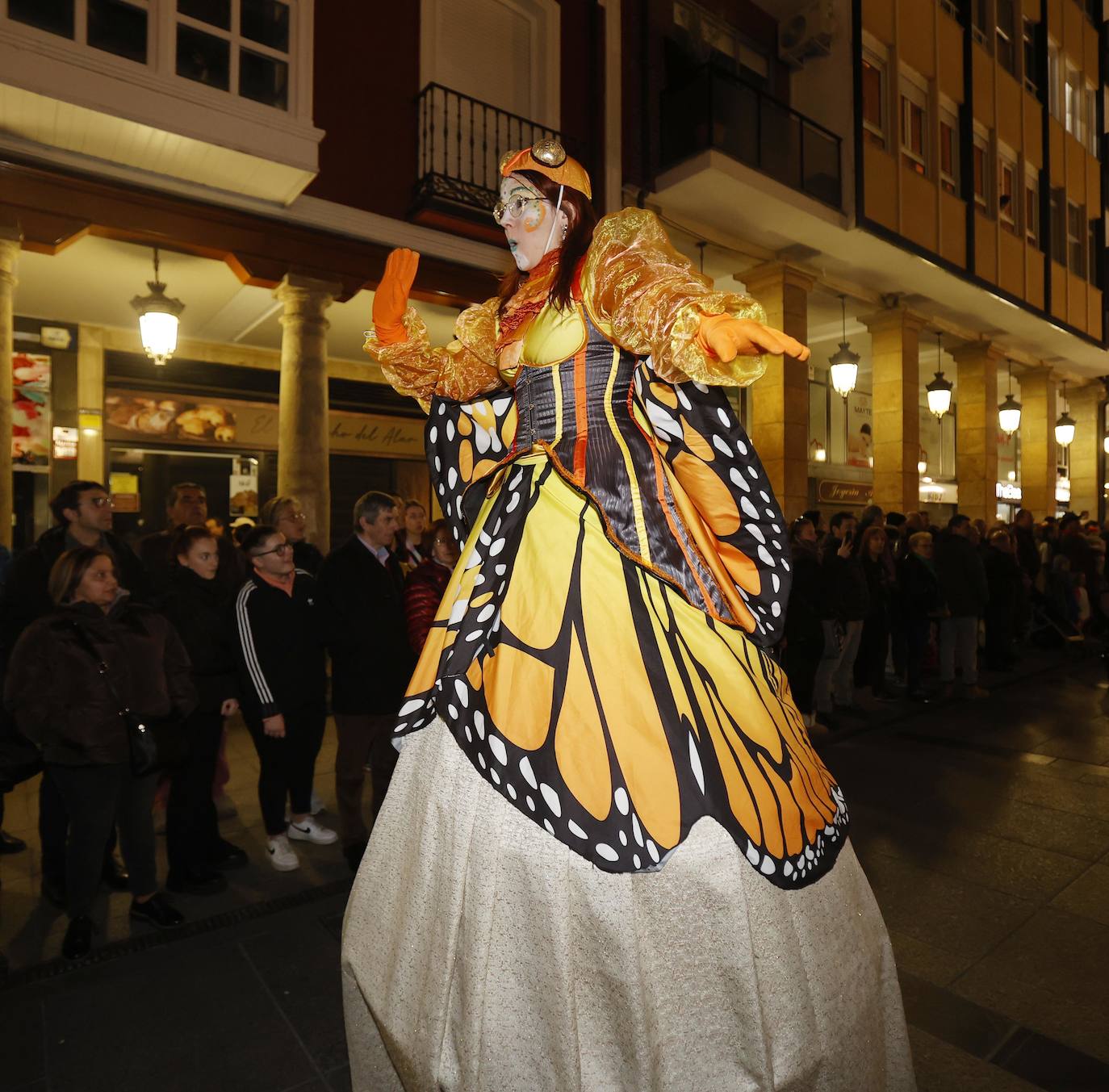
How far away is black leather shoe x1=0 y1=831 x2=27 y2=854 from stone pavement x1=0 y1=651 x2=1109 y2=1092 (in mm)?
94

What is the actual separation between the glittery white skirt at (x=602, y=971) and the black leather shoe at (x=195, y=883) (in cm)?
224

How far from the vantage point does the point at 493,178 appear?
9031 mm

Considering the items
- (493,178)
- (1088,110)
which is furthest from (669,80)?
(1088,110)

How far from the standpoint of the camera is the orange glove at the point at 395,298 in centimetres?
207

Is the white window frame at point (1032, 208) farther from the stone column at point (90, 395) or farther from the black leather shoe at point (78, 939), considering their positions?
the black leather shoe at point (78, 939)

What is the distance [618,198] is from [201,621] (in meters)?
7.90

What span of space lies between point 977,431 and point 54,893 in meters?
15.4

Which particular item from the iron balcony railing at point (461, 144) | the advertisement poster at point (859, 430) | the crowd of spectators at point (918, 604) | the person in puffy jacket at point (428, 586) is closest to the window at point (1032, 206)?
the advertisement poster at point (859, 430)

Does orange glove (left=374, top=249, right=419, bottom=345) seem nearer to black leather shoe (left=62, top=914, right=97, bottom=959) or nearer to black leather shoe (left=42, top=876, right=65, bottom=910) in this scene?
black leather shoe (left=62, top=914, right=97, bottom=959)

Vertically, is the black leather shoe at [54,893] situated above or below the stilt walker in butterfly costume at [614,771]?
below

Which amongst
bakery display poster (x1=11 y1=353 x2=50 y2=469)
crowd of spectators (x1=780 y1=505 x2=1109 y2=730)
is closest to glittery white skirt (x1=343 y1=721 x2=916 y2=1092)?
crowd of spectators (x1=780 y1=505 x2=1109 y2=730)

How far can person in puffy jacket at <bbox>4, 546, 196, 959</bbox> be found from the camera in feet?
9.80

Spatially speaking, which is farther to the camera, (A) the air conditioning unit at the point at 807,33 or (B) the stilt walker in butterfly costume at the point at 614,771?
(A) the air conditioning unit at the point at 807,33

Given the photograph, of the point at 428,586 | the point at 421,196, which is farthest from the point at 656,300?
the point at 421,196
